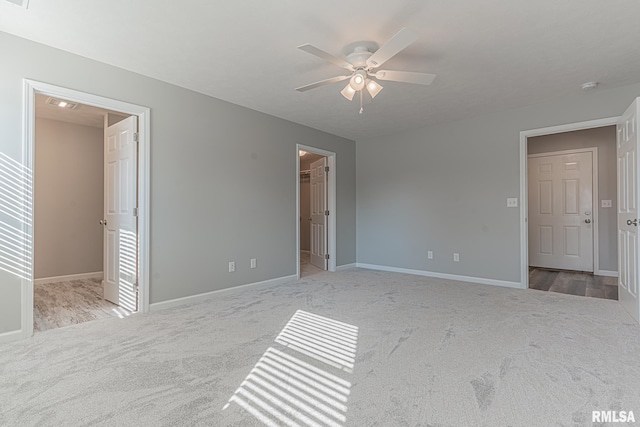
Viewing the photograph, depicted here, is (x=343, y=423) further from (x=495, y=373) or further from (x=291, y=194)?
(x=291, y=194)

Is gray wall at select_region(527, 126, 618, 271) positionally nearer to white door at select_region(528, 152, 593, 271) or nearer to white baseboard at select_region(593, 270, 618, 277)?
white baseboard at select_region(593, 270, 618, 277)

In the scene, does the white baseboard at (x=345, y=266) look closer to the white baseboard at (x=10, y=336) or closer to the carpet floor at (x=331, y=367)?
the carpet floor at (x=331, y=367)

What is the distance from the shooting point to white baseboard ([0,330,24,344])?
2.50m

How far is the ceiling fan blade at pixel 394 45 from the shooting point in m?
2.05

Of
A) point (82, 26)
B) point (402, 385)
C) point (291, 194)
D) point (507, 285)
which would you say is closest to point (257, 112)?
point (291, 194)

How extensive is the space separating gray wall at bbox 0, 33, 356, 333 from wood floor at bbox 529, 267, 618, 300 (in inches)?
143

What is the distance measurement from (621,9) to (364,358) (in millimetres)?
2978

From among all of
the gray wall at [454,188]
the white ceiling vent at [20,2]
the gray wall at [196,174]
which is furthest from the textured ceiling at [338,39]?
the gray wall at [454,188]

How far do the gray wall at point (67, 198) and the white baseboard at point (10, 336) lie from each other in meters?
2.84

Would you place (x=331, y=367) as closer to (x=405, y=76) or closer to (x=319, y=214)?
(x=405, y=76)

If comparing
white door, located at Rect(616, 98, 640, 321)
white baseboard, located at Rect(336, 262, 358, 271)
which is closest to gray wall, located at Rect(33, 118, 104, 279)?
white baseboard, located at Rect(336, 262, 358, 271)

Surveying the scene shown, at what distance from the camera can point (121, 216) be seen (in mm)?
3521

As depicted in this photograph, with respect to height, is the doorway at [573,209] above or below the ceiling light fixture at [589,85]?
below

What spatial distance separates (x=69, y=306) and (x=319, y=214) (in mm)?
3823
